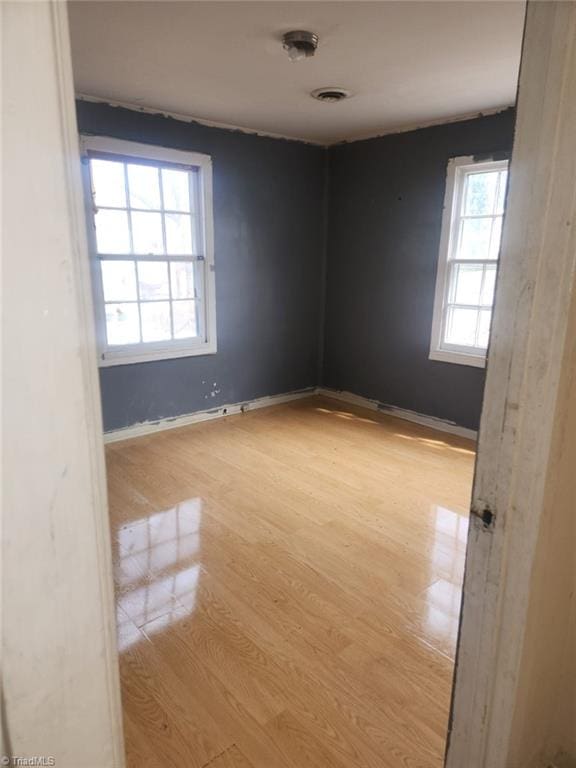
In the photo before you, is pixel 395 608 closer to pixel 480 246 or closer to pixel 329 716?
pixel 329 716

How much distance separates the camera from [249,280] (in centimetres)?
443

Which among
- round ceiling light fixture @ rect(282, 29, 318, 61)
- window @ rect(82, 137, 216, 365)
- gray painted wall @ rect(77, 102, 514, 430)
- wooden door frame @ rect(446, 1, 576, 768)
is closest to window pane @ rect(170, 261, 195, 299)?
window @ rect(82, 137, 216, 365)

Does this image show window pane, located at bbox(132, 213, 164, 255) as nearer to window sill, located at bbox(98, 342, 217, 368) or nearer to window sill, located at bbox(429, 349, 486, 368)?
window sill, located at bbox(98, 342, 217, 368)

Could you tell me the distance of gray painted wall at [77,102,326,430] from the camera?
12.7 ft

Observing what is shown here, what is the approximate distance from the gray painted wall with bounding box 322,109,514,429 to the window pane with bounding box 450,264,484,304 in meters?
0.19

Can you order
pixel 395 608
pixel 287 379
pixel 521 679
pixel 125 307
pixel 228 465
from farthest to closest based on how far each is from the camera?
pixel 287 379 → pixel 125 307 → pixel 228 465 → pixel 395 608 → pixel 521 679

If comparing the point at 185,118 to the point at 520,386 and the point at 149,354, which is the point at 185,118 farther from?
the point at 520,386

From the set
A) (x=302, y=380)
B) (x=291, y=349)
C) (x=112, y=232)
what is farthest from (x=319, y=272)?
(x=112, y=232)

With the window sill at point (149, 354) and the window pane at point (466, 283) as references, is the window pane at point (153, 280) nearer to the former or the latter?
the window sill at point (149, 354)

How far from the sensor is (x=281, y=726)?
1539 mm

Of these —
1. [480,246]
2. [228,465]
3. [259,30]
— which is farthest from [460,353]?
[259,30]

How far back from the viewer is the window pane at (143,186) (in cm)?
360

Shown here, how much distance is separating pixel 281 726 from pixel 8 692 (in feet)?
4.28

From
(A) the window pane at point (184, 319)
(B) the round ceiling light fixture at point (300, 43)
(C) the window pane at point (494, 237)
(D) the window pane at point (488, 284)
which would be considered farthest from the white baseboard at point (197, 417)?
(B) the round ceiling light fixture at point (300, 43)
